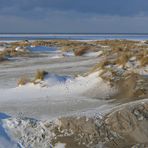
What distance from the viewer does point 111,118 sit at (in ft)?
29.8

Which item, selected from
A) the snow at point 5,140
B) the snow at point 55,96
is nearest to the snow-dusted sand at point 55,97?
the snow at point 55,96

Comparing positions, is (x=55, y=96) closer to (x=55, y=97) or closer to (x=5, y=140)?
(x=55, y=97)

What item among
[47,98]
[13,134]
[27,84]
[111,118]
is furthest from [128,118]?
[27,84]

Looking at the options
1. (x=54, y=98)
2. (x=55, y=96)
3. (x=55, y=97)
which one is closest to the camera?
(x=54, y=98)

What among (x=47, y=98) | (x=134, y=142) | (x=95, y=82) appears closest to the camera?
(x=134, y=142)

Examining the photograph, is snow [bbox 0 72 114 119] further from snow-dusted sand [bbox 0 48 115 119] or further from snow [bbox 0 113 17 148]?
snow [bbox 0 113 17 148]

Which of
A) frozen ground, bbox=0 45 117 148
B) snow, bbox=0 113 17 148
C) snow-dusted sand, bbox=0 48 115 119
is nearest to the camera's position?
snow, bbox=0 113 17 148

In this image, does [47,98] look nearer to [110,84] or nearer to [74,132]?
[110,84]

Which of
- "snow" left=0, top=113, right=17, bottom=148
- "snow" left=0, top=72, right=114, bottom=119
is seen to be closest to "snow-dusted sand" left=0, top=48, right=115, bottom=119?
"snow" left=0, top=72, right=114, bottom=119

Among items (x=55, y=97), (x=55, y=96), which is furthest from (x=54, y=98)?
(x=55, y=96)

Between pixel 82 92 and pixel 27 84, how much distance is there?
2.48m

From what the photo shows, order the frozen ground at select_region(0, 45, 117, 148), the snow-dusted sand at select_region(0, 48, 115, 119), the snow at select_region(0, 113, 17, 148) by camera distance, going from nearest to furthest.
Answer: the snow at select_region(0, 113, 17, 148) → the frozen ground at select_region(0, 45, 117, 148) → the snow-dusted sand at select_region(0, 48, 115, 119)

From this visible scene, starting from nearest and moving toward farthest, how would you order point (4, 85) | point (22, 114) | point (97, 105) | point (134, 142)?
point (134, 142), point (22, 114), point (97, 105), point (4, 85)

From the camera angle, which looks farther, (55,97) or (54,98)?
(55,97)
